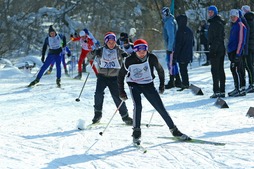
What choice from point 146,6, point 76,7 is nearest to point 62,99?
point 146,6

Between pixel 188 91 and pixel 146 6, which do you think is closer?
pixel 188 91

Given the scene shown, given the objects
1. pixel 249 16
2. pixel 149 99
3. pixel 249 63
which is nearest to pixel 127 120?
pixel 149 99

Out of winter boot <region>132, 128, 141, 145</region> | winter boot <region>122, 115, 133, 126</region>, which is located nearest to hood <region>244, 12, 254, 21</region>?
winter boot <region>122, 115, 133, 126</region>

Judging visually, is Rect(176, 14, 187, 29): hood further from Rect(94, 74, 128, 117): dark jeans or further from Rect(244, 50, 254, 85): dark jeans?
Rect(94, 74, 128, 117): dark jeans

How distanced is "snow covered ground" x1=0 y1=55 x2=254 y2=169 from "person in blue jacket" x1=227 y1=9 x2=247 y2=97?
33 centimetres

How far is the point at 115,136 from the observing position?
23.1 ft

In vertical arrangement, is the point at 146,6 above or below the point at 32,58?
above

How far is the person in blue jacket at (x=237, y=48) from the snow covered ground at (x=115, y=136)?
0.33 m

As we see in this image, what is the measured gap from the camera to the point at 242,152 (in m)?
5.82

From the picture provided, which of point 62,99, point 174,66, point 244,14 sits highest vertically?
point 244,14

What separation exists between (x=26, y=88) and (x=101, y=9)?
64.0 ft

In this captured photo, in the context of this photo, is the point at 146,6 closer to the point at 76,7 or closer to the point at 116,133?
the point at 76,7

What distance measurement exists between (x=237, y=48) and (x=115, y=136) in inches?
159

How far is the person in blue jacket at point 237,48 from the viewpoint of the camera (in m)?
9.73
